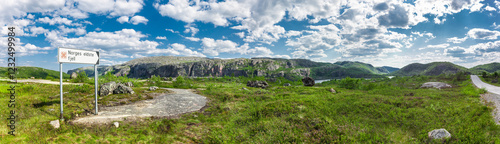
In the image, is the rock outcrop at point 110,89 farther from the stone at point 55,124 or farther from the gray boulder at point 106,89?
the stone at point 55,124

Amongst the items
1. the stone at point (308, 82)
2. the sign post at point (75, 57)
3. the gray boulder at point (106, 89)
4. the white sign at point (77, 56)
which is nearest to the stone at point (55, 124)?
the sign post at point (75, 57)

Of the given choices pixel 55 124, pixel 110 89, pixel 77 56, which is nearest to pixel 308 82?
pixel 110 89

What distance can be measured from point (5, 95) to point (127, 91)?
8469mm

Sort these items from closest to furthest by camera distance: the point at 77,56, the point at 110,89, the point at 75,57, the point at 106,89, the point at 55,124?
the point at 55,124 < the point at 75,57 < the point at 77,56 < the point at 106,89 < the point at 110,89

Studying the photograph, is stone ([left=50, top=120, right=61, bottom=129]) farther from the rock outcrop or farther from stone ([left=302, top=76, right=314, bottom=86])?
stone ([left=302, top=76, right=314, bottom=86])

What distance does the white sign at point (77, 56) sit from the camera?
10.0 metres

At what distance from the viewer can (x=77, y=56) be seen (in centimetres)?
1062

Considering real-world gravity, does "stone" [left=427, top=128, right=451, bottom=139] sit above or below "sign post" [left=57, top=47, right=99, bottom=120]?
below

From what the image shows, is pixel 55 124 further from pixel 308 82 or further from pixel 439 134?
pixel 308 82

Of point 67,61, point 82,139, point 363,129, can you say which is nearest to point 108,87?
point 67,61

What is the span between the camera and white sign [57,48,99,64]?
10046 millimetres

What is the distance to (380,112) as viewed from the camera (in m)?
14.1

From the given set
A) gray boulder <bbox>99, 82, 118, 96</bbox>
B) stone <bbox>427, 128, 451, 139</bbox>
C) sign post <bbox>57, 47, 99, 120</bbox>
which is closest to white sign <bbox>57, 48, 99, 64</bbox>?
sign post <bbox>57, 47, 99, 120</bbox>

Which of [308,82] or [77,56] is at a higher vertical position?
[77,56]
